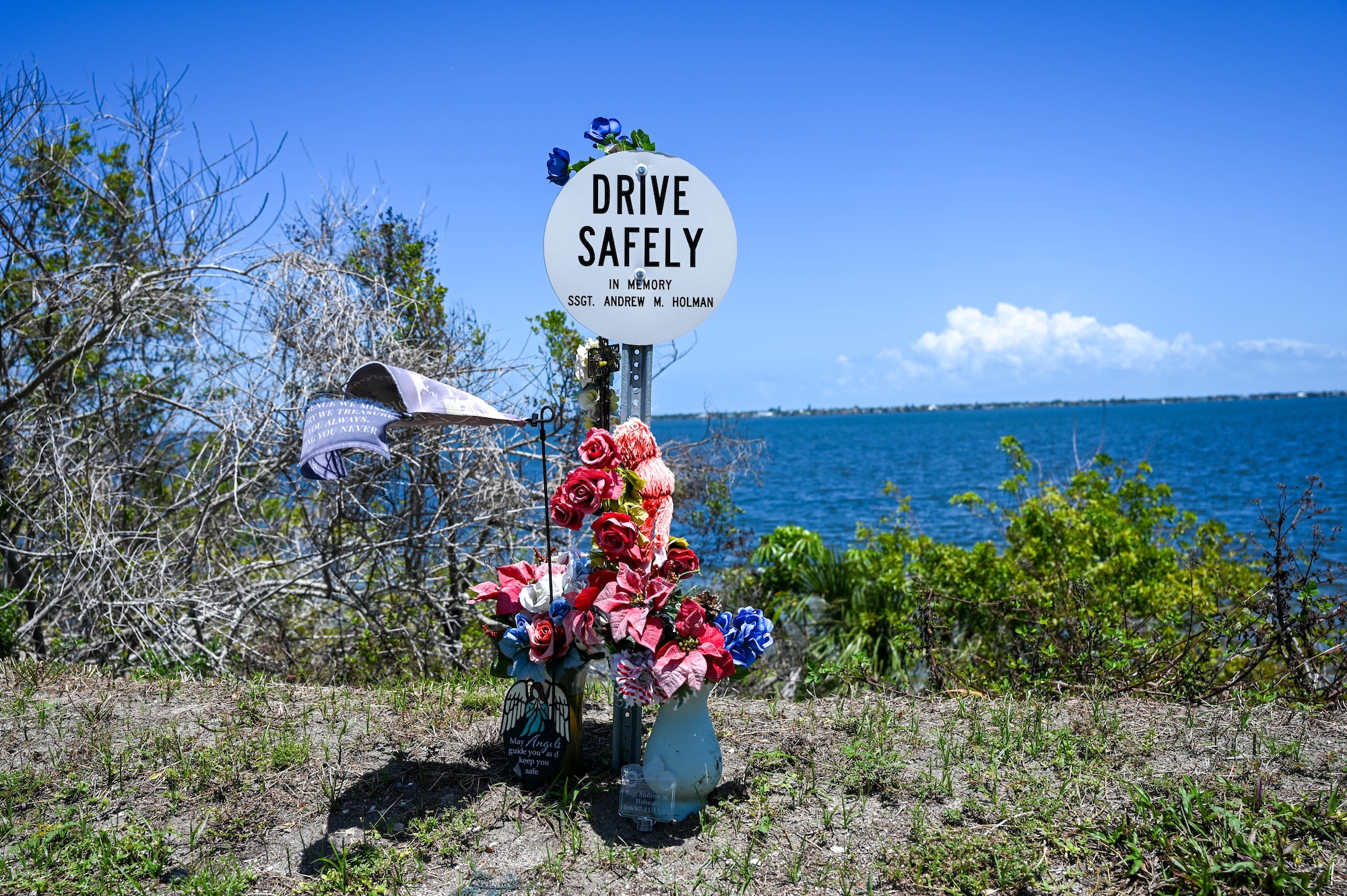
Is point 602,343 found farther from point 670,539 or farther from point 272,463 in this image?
point 272,463

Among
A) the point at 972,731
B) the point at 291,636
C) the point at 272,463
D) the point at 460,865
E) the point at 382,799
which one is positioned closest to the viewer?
the point at 460,865

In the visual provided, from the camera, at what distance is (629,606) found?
9.93ft

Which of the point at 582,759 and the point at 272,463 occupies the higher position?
the point at 272,463

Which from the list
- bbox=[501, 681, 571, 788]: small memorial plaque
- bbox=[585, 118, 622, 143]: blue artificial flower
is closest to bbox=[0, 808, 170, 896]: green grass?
bbox=[501, 681, 571, 788]: small memorial plaque

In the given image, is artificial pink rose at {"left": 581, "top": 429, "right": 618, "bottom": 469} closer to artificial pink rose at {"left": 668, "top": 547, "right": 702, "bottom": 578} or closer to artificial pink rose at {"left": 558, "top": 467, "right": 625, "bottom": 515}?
artificial pink rose at {"left": 558, "top": 467, "right": 625, "bottom": 515}

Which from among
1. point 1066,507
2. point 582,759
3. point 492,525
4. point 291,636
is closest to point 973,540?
point 1066,507

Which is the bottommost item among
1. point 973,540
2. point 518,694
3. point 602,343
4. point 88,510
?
point 973,540

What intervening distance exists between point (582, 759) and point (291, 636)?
423cm

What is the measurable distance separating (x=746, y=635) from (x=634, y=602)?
1.49 ft

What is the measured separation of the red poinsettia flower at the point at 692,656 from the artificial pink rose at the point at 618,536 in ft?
0.89

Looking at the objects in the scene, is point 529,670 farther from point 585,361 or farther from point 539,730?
point 585,361

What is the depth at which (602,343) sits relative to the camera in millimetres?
3545

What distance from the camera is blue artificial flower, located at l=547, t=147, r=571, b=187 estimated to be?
3486 mm

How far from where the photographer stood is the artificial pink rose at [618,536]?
120 inches
